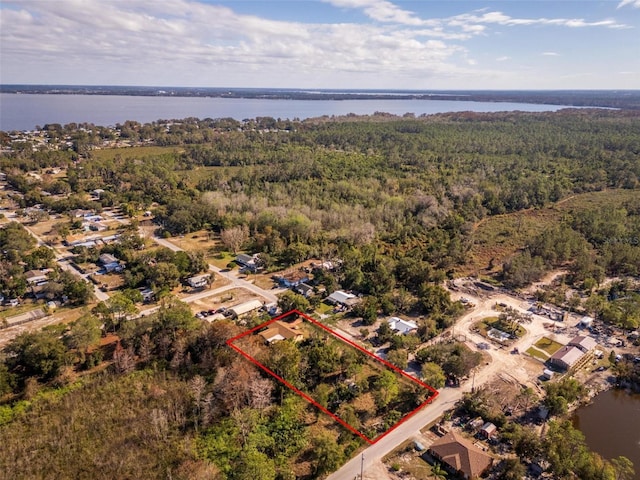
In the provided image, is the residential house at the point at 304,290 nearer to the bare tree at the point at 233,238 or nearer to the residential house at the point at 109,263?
the bare tree at the point at 233,238

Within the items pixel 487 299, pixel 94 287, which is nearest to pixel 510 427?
pixel 487 299

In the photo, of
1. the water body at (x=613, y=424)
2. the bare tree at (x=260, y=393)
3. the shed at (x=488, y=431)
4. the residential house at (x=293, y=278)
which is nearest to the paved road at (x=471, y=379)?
the shed at (x=488, y=431)

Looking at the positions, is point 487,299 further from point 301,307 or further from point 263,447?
point 263,447

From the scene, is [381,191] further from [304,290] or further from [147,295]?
[147,295]

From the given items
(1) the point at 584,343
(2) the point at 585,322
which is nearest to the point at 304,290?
(1) the point at 584,343

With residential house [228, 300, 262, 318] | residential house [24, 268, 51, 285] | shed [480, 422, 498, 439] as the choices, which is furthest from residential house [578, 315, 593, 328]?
residential house [24, 268, 51, 285]

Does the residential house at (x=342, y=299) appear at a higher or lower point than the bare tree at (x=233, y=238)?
lower

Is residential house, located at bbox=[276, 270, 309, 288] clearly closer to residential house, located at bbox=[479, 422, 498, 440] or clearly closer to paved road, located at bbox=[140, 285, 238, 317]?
paved road, located at bbox=[140, 285, 238, 317]
